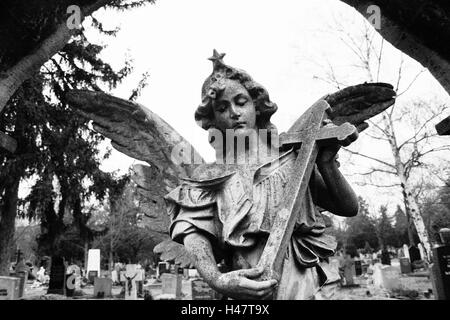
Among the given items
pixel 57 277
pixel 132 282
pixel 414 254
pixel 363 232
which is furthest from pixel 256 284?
pixel 363 232

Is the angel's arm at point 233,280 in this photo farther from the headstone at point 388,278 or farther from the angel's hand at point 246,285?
the headstone at point 388,278

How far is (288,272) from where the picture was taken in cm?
197

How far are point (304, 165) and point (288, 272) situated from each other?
0.59 metres

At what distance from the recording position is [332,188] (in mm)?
2152

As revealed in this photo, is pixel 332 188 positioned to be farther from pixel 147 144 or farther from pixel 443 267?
pixel 443 267

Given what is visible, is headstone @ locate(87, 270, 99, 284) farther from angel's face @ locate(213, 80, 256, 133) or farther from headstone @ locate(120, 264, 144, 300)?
angel's face @ locate(213, 80, 256, 133)

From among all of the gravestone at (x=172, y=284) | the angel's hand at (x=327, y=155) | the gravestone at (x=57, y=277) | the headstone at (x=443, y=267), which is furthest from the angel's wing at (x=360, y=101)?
A: the gravestone at (x=57, y=277)

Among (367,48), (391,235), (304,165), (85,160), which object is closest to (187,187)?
(304,165)

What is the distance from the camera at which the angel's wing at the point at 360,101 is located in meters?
2.51

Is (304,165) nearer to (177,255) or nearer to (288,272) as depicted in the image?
(288,272)

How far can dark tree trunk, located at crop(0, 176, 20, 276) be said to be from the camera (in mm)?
12523

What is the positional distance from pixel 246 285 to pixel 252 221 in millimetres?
442

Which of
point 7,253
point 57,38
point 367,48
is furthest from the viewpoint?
point 367,48

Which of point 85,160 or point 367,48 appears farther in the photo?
point 367,48
